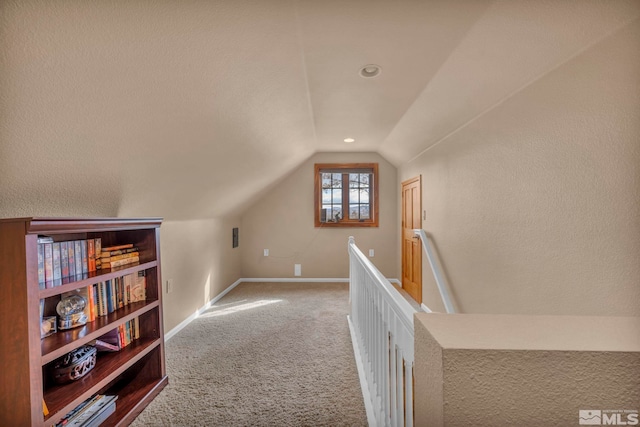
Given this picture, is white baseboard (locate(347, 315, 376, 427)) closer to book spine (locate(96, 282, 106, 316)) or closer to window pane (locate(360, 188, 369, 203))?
book spine (locate(96, 282, 106, 316))

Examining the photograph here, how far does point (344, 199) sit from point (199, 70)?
3689 mm

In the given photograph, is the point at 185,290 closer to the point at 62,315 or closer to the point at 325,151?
the point at 62,315

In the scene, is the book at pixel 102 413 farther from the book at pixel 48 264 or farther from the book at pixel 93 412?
the book at pixel 48 264

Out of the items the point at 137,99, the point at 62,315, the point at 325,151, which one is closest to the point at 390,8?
the point at 137,99

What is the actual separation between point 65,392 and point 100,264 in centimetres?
64

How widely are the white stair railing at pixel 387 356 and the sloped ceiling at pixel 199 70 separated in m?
1.32

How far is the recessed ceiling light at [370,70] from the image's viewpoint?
1842 mm

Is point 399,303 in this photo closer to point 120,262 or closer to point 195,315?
point 120,262

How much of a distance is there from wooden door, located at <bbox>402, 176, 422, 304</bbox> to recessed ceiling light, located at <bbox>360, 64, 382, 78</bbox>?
1.99 m

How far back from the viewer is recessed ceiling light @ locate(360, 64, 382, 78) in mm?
1842

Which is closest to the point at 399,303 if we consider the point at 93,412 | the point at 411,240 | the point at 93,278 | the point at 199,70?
the point at 199,70

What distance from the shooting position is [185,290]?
9.99 feet

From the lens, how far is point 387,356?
1.29 meters

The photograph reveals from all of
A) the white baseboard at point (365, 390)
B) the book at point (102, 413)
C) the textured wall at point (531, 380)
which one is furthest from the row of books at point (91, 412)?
the textured wall at point (531, 380)
